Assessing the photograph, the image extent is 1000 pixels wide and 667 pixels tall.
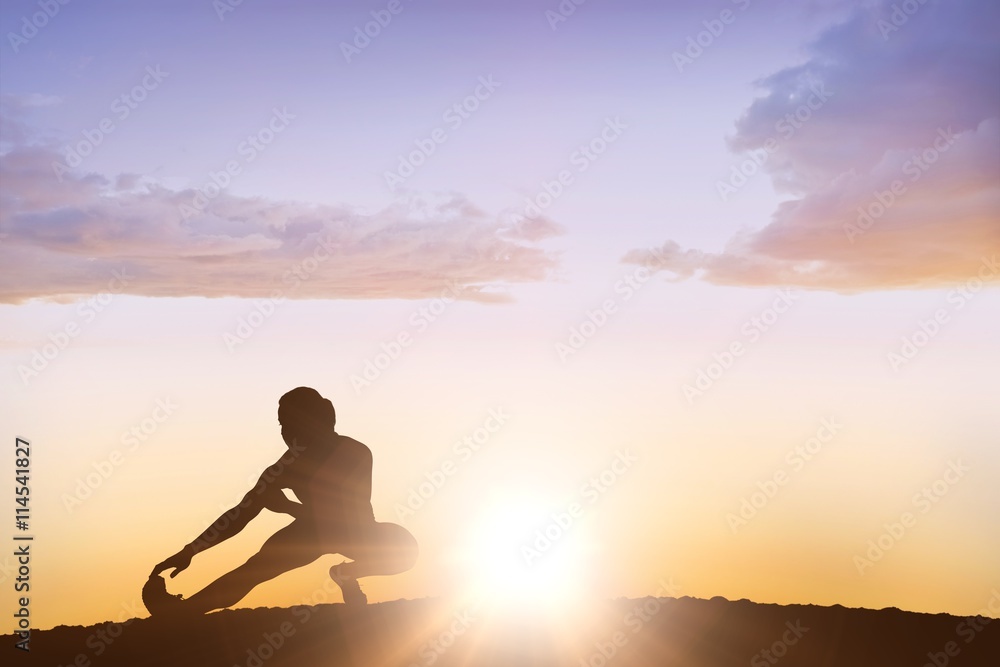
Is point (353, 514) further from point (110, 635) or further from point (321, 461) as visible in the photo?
point (110, 635)

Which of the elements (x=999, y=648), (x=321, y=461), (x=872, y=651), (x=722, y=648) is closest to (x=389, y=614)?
(x=321, y=461)

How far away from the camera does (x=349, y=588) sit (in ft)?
42.6

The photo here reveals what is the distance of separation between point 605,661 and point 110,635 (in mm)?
6554

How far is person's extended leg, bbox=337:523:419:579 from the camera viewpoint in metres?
13.0

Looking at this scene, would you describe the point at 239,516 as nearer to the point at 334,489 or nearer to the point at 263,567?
the point at 263,567

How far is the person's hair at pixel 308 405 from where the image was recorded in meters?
12.9

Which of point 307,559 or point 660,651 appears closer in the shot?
point 660,651

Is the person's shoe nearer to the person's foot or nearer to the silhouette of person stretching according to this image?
the silhouette of person stretching

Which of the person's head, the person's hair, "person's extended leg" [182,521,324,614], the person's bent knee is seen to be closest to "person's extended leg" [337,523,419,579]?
the person's bent knee

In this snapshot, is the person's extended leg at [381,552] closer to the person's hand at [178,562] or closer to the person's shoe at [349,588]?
the person's shoe at [349,588]

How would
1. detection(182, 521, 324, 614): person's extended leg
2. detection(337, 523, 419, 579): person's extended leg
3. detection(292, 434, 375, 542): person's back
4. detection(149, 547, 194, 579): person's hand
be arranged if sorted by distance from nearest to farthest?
detection(149, 547, 194, 579): person's hand
detection(182, 521, 324, 614): person's extended leg
detection(292, 434, 375, 542): person's back
detection(337, 523, 419, 579): person's extended leg

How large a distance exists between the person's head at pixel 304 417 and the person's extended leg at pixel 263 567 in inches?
46.0

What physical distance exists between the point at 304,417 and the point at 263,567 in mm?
2050

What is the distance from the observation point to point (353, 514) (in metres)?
13.1
